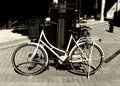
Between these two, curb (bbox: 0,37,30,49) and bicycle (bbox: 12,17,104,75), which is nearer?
bicycle (bbox: 12,17,104,75)

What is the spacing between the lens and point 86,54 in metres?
6.81

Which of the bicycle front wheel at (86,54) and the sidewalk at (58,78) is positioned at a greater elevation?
the bicycle front wheel at (86,54)

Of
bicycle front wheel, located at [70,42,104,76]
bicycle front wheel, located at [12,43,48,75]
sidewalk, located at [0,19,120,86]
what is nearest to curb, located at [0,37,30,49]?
sidewalk, located at [0,19,120,86]

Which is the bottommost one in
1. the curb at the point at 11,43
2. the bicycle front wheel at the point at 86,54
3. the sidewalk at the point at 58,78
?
the sidewalk at the point at 58,78

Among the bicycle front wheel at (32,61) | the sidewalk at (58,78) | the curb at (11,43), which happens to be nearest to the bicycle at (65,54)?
the bicycle front wheel at (32,61)

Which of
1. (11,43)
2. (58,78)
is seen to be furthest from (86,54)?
(11,43)

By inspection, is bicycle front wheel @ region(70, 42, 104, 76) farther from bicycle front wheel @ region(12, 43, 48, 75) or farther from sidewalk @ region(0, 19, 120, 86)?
bicycle front wheel @ region(12, 43, 48, 75)

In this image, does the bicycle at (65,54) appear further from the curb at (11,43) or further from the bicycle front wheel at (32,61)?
→ the curb at (11,43)

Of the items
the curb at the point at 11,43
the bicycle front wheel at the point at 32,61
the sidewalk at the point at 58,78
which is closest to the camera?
the sidewalk at the point at 58,78

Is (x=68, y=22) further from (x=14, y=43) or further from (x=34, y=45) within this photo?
(x=14, y=43)

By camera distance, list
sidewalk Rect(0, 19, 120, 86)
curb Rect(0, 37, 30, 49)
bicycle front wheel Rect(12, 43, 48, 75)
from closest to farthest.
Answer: sidewalk Rect(0, 19, 120, 86)
bicycle front wheel Rect(12, 43, 48, 75)
curb Rect(0, 37, 30, 49)

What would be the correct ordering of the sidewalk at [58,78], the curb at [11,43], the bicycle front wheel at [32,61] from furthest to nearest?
1. the curb at [11,43]
2. the bicycle front wheel at [32,61]
3. the sidewalk at [58,78]

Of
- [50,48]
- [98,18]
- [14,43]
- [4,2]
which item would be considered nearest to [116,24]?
[98,18]

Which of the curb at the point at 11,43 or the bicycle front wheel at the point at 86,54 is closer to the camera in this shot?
the bicycle front wheel at the point at 86,54
